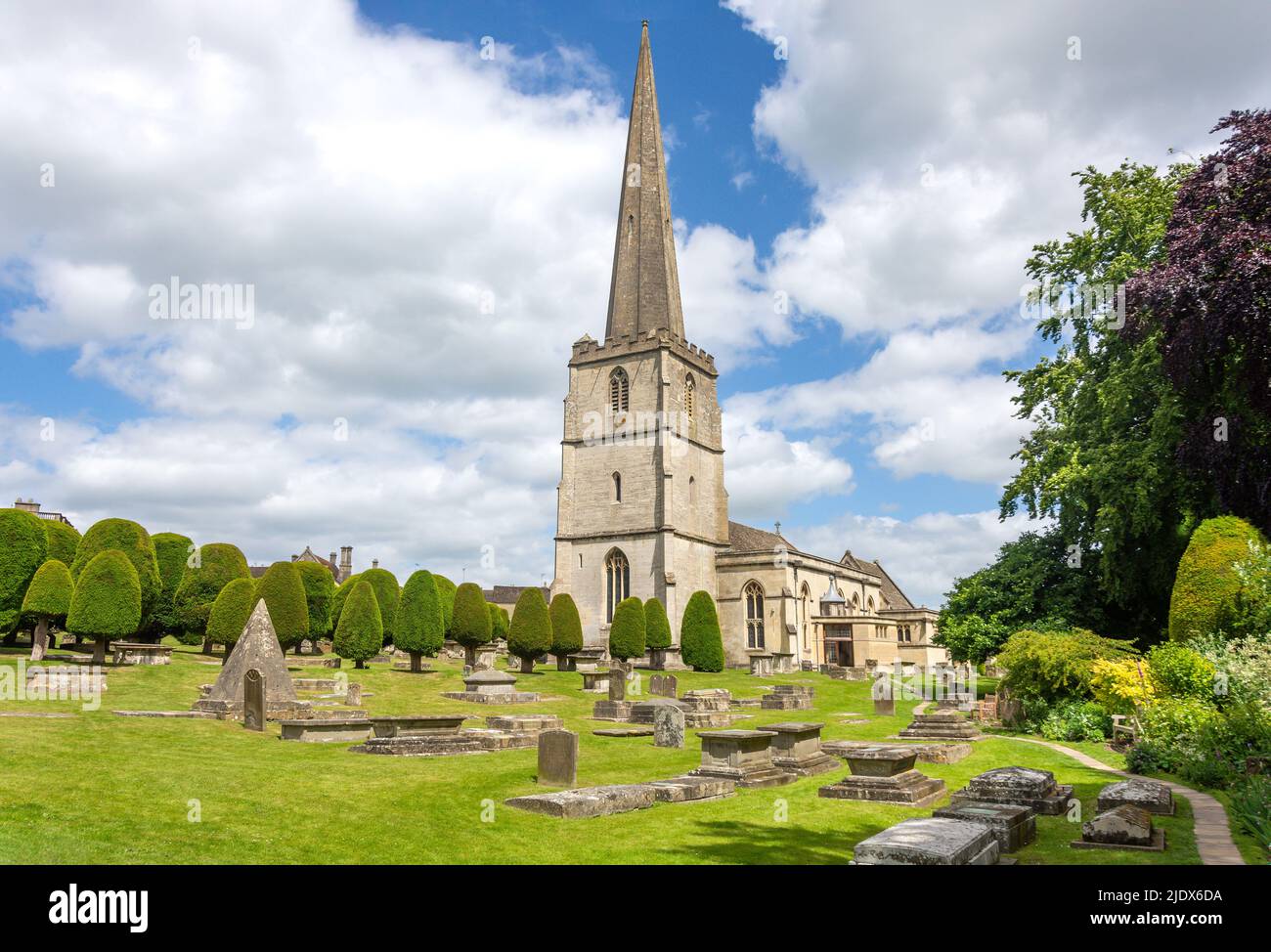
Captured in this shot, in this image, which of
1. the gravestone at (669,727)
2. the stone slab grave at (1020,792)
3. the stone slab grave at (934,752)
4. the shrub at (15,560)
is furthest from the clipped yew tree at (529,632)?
the stone slab grave at (1020,792)

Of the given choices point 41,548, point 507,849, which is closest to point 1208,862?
point 507,849

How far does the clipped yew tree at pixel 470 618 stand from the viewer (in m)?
32.7

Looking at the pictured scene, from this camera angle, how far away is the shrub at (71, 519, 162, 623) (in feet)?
89.4

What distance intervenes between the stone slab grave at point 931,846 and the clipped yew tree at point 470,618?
26.2 metres

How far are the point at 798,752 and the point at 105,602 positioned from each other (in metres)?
18.5

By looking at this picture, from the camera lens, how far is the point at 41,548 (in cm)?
2559

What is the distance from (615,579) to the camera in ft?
159

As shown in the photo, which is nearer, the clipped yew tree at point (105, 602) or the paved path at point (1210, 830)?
the paved path at point (1210, 830)

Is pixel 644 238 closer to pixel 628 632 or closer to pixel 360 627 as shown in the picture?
pixel 628 632

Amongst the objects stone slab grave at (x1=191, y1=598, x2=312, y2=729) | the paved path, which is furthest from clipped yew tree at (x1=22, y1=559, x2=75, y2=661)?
the paved path

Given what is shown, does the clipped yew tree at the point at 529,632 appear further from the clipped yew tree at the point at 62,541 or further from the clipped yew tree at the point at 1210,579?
the clipped yew tree at the point at 1210,579

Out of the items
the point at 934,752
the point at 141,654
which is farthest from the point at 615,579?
the point at 934,752

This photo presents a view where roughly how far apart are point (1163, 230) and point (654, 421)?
1168 inches
